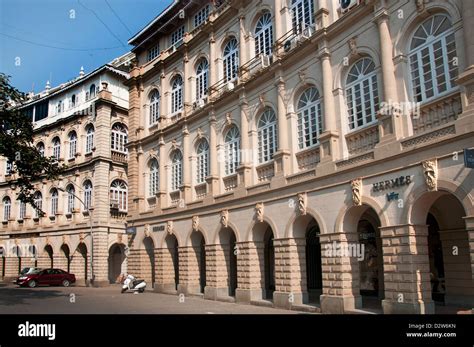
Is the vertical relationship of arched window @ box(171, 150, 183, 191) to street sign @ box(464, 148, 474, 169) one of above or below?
above

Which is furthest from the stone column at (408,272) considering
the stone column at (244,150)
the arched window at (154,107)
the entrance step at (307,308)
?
the arched window at (154,107)

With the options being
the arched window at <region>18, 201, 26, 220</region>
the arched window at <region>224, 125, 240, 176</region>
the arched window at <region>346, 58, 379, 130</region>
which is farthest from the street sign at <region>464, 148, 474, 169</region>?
the arched window at <region>18, 201, 26, 220</region>

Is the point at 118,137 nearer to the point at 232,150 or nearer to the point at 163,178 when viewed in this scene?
the point at 163,178

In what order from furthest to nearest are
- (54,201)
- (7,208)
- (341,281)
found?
(7,208) < (54,201) < (341,281)

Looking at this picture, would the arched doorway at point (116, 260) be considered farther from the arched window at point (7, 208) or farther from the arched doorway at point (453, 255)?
the arched doorway at point (453, 255)

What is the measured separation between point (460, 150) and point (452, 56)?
10.3 ft

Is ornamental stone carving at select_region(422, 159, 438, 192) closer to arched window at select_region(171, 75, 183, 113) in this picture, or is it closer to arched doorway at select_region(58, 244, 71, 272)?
arched window at select_region(171, 75, 183, 113)

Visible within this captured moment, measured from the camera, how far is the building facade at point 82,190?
134ft

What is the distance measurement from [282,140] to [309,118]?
1615 mm

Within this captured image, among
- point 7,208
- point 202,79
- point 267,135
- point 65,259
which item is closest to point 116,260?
point 65,259

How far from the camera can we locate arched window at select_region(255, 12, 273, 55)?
22.6m

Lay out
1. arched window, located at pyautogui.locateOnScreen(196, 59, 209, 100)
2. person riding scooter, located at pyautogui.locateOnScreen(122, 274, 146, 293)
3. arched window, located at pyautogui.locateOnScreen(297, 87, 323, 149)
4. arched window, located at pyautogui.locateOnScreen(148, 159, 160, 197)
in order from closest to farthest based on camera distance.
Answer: arched window, located at pyautogui.locateOnScreen(297, 87, 323, 149), arched window, located at pyautogui.locateOnScreen(196, 59, 209, 100), person riding scooter, located at pyautogui.locateOnScreen(122, 274, 146, 293), arched window, located at pyautogui.locateOnScreen(148, 159, 160, 197)

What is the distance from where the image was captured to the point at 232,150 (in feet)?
80.3

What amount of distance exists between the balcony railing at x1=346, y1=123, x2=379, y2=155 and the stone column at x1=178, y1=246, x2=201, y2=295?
1338cm
